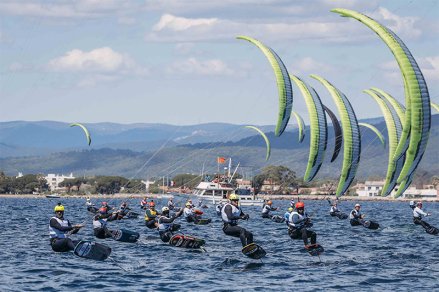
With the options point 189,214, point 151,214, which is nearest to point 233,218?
point 151,214

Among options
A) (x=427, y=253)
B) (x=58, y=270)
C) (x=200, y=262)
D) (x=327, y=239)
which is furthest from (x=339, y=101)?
(x=58, y=270)

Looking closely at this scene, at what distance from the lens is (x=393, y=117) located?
6838cm

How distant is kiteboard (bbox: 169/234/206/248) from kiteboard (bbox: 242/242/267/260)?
5.17 m

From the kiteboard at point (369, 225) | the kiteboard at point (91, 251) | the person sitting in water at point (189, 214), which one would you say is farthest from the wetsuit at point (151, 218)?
the kiteboard at point (91, 251)

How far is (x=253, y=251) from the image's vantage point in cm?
4031

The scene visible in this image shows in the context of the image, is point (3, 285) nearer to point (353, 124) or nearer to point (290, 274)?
point (290, 274)

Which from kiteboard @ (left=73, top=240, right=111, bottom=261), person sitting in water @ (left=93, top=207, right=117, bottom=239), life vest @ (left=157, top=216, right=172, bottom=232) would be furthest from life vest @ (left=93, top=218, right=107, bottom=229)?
kiteboard @ (left=73, top=240, right=111, bottom=261)

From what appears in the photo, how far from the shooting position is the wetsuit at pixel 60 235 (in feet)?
126

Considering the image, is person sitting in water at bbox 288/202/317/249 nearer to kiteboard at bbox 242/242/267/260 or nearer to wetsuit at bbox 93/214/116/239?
kiteboard at bbox 242/242/267/260

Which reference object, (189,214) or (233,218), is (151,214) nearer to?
(189,214)

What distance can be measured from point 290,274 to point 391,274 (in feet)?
12.6

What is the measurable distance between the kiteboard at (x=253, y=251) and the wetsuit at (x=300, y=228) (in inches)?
88.9

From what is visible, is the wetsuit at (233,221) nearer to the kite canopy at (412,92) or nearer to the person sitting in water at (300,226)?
the person sitting in water at (300,226)

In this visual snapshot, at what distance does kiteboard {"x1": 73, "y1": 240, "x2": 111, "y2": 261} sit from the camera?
38.2m
